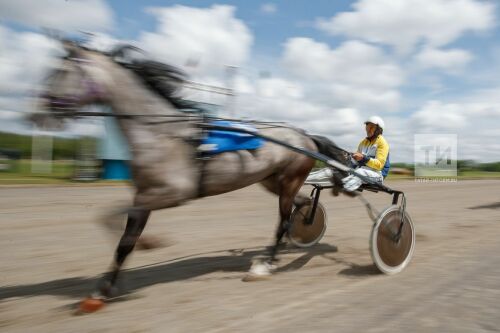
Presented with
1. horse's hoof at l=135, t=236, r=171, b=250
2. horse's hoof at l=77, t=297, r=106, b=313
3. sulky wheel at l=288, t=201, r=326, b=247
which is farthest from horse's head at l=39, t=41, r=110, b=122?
sulky wheel at l=288, t=201, r=326, b=247

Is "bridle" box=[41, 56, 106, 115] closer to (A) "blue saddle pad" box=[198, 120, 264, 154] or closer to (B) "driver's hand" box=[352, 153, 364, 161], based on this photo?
(A) "blue saddle pad" box=[198, 120, 264, 154]

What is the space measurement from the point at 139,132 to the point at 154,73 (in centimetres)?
56

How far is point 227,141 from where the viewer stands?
3.89m

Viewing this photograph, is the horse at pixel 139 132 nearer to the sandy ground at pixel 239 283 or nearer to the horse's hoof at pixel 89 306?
the horse's hoof at pixel 89 306

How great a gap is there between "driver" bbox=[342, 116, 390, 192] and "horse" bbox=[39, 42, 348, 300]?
5.06ft

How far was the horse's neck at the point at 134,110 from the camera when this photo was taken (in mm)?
3484

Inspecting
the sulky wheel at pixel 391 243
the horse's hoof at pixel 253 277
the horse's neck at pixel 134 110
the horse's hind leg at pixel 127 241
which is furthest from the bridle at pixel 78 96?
the sulky wheel at pixel 391 243

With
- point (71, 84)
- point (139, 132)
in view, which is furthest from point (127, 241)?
point (71, 84)

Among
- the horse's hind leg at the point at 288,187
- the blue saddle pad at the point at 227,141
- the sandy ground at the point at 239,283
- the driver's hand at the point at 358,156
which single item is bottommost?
the sandy ground at the point at 239,283

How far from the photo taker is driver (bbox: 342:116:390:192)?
4773mm

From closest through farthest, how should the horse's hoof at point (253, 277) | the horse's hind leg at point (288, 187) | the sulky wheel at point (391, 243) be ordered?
1. the horse's hoof at point (253, 277)
2. the sulky wheel at point (391, 243)
3. the horse's hind leg at point (288, 187)

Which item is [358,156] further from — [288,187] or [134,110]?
[134,110]

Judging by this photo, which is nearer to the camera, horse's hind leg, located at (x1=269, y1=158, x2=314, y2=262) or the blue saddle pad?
the blue saddle pad

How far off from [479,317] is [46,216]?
7254 mm
